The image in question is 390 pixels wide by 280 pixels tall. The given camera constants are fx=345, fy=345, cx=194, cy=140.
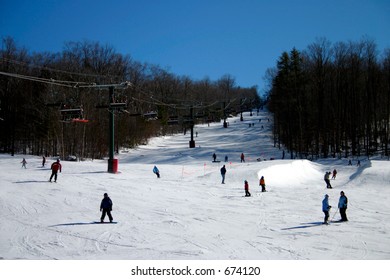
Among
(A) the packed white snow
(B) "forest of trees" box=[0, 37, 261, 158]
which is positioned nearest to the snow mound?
(A) the packed white snow

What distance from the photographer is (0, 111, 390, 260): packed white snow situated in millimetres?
10820

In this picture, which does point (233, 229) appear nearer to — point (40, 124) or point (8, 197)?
point (8, 197)

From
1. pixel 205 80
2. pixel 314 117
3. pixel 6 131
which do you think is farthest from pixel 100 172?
pixel 205 80

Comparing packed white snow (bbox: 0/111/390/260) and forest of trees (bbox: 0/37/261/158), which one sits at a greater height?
forest of trees (bbox: 0/37/261/158)

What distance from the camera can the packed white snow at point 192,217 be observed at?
10820 mm

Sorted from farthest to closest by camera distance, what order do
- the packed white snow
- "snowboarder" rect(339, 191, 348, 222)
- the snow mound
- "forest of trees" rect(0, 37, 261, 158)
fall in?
"forest of trees" rect(0, 37, 261, 158) < the snow mound < "snowboarder" rect(339, 191, 348, 222) < the packed white snow

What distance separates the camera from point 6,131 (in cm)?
4894

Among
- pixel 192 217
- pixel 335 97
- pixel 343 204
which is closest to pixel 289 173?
pixel 343 204

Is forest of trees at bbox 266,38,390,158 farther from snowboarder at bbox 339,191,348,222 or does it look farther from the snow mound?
snowboarder at bbox 339,191,348,222

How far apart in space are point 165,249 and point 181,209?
6.54 m

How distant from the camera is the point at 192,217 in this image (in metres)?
15.7

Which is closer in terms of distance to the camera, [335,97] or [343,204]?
Result: [343,204]

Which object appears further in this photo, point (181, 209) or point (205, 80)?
point (205, 80)

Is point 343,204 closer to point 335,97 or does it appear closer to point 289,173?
point 289,173
